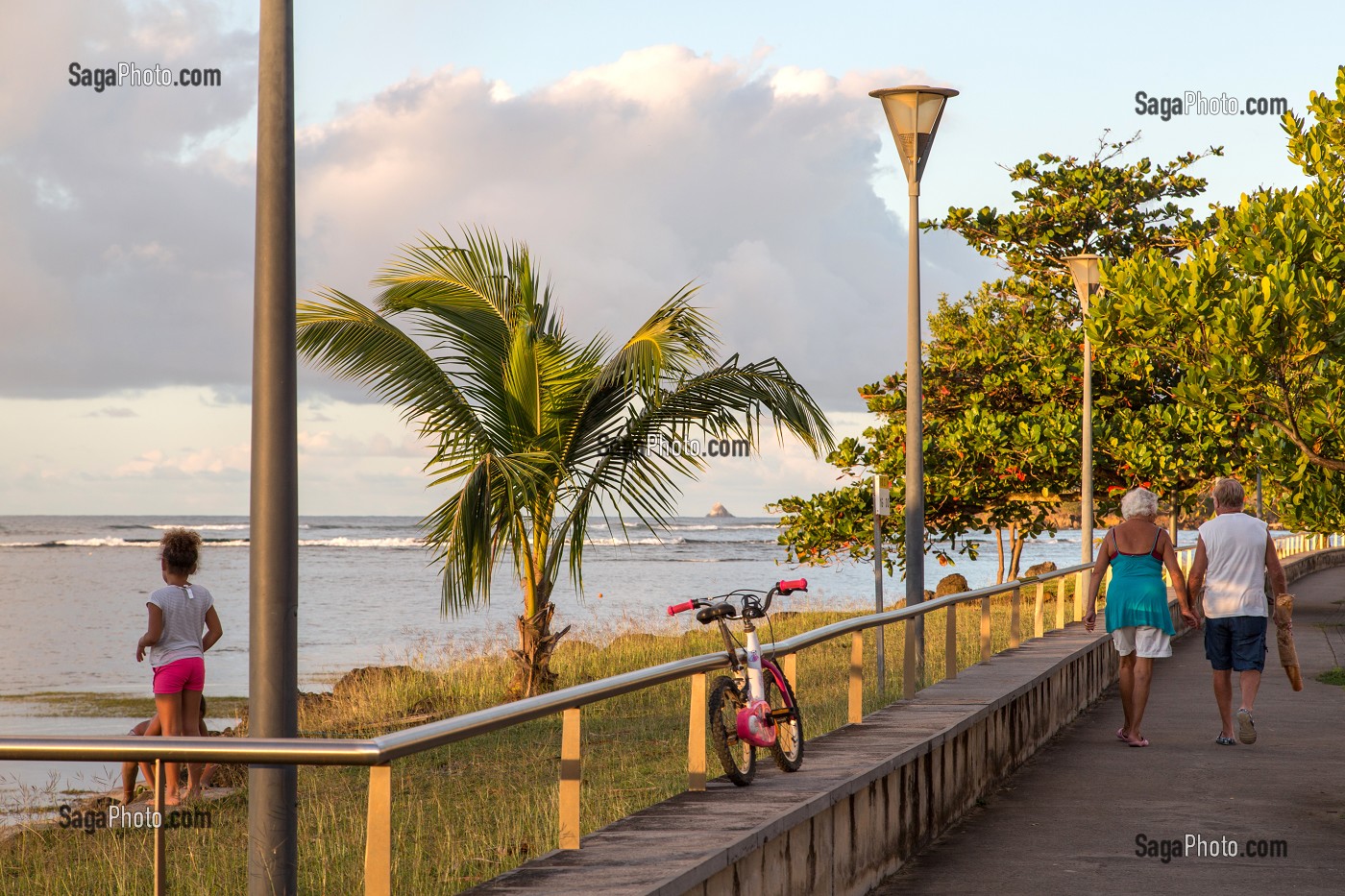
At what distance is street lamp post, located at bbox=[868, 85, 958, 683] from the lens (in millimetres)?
13625

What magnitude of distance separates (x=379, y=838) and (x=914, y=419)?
10126mm

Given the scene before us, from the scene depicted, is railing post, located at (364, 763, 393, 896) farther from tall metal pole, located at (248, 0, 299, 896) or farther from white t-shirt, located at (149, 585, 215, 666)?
white t-shirt, located at (149, 585, 215, 666)

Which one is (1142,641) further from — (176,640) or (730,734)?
(176,640)

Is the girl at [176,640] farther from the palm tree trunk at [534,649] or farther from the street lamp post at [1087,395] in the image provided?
the street lamp post at [1087,395]

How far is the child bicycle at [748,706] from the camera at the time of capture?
6.38 m

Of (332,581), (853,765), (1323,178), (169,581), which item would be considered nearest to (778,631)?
(1323,178)

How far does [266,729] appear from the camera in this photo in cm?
539

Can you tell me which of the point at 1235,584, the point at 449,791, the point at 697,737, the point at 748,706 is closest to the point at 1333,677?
the point at 1235,584

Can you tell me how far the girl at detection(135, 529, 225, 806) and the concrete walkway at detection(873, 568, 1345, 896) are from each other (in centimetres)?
453

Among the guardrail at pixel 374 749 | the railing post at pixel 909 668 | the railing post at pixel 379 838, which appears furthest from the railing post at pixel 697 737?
the railing post at pixel 909 668

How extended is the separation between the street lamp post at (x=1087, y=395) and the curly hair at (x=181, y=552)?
1573 centimetres

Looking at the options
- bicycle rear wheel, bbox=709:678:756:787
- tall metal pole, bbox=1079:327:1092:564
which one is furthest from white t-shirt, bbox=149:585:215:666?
tall metal pole, bbox=1079:327:1092:564

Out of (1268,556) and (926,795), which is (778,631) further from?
(926,795)

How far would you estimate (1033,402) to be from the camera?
30281 millimetres
